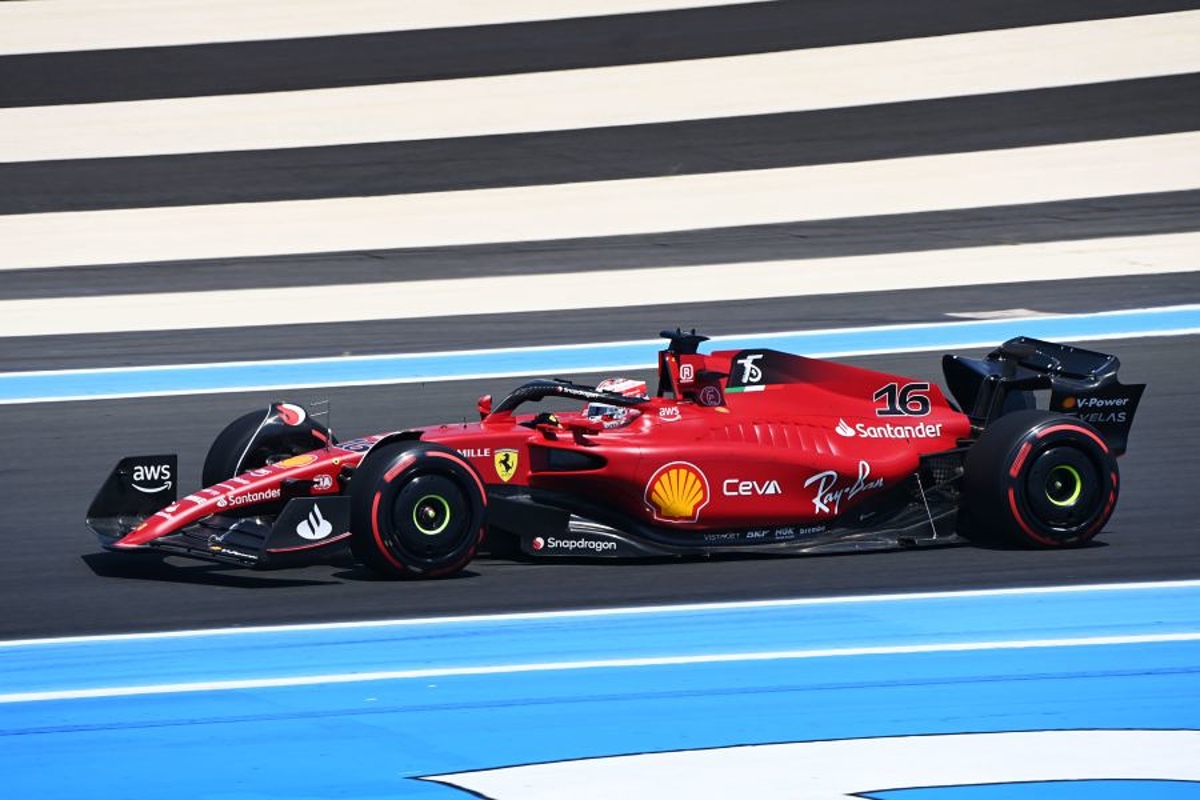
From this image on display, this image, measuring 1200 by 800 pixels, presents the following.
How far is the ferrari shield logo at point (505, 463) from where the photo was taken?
28.0 ft

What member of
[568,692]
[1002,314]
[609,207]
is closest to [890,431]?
[568,692]

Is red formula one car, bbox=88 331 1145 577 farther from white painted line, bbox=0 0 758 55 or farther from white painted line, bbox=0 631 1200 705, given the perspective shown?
white painted line, bbox=0 0 758 55

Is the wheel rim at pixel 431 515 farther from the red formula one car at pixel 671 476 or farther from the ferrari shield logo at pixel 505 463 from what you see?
the ferrari shield logo at pixel 505 463

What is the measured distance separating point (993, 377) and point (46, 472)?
5.43 m

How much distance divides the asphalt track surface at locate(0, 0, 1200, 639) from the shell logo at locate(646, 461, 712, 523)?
0.27m

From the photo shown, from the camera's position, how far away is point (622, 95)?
23188 millimetres

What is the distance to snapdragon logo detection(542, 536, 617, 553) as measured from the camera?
854 cm

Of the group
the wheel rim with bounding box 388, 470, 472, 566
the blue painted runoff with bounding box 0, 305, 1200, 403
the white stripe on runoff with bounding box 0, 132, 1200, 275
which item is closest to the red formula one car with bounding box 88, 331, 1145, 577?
the wheel rim with bounding box 388, 470, 472, 566

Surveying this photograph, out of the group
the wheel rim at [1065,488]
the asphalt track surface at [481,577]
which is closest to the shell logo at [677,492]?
the asphalt track surface at [481,577]

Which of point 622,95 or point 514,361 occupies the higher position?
point 622,95

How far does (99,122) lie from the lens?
74.1 feet

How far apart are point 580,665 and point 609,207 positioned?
561 inches

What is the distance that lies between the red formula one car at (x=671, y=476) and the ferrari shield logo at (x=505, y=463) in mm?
11

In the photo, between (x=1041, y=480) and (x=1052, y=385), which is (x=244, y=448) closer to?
(x=1041, y=480)
